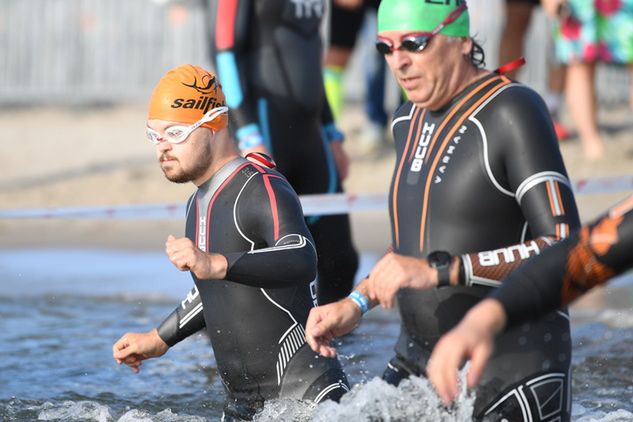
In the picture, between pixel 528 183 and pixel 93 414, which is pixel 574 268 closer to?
pixel 528 183

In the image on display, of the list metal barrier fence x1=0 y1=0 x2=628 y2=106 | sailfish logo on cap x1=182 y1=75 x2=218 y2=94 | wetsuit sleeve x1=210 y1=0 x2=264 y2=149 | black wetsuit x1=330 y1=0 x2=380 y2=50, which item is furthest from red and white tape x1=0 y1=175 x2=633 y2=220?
metal barrier fence x1=0 y1=0 x2=628 y2=106

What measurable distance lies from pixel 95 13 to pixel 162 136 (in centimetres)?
1087

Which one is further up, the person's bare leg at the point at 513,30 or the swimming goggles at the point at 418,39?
the swimming goggles at the point at 418,39

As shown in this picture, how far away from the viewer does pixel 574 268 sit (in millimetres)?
2820

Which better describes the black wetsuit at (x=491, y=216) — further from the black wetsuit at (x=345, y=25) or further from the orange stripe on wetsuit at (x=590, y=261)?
the black wetsuit at (x=345, y=25)

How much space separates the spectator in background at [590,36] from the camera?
10273mm

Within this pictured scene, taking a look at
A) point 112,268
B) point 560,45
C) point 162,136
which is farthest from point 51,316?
point 560,45

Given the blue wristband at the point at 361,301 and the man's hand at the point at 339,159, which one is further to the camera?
the man's hand at the point at 339,159

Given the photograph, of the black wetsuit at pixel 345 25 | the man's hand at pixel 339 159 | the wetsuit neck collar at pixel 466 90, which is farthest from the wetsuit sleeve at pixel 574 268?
the black wetsuit at pixel 345 25

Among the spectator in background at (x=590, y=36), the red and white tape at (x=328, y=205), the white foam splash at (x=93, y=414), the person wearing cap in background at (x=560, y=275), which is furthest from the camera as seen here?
the spectator in background at (x=590, y=36)

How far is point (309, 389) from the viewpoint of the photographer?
4.09 metres

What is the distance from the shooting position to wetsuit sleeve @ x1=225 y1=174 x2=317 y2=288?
3855 mm

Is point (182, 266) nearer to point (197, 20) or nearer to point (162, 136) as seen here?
point (162, 136)

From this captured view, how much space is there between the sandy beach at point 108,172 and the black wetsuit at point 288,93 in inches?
117
